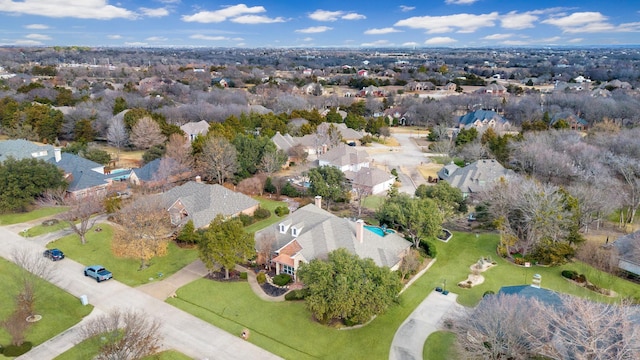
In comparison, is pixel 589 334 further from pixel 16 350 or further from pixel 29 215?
pixel 29 215

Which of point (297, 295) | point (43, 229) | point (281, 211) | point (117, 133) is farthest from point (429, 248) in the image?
point (117, 133)

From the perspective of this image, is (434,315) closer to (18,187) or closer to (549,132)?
(18,187)

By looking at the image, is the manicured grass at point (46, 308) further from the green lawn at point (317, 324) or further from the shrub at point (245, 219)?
the shrub at point (245, 219)

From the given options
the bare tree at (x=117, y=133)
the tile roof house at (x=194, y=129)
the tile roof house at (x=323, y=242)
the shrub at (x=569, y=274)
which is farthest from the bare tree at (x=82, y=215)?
the shrub at (x=569, y=274)

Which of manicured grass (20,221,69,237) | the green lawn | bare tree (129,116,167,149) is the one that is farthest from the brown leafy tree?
bare tree (129,116,167,149)

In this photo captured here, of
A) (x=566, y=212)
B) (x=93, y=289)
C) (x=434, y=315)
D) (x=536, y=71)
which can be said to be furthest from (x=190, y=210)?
(x=536, y=71)
